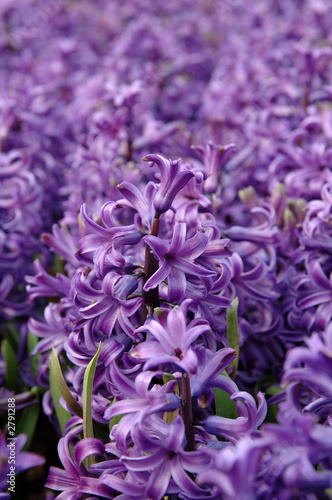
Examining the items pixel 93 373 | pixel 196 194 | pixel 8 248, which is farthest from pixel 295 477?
pixel 8 248

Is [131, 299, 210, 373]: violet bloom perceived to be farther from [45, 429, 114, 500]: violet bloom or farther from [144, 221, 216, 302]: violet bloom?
[45, 429, 114, 500]: violet bloom

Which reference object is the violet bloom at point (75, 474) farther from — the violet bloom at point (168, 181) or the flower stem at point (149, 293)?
the violet bloom at point (168, 181)

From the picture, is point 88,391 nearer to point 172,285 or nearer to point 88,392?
point 88,392

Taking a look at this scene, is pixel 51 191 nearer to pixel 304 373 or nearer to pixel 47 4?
pixel 304 373

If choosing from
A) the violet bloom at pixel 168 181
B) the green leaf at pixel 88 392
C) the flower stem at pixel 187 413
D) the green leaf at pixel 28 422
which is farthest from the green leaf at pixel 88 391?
the green leaf at pixel 28 422

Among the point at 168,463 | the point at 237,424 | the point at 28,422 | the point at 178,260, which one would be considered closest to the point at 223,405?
the point at 237,424

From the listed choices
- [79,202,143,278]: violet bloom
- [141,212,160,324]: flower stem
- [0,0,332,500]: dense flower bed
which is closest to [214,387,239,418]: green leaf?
[0,0,332,500]: dense flower bed
